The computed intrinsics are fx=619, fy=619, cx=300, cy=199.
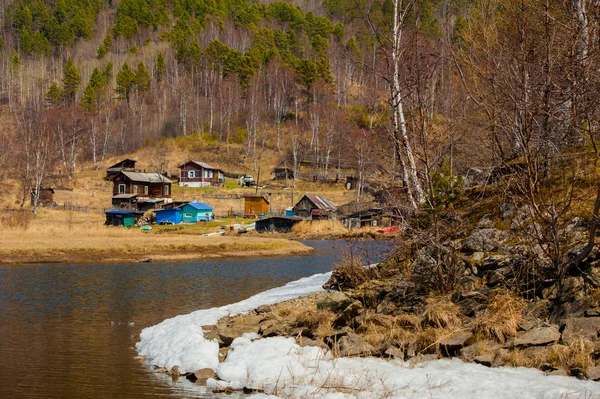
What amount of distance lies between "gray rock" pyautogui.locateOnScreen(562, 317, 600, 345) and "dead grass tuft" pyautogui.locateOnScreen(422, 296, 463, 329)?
1967 millimetres

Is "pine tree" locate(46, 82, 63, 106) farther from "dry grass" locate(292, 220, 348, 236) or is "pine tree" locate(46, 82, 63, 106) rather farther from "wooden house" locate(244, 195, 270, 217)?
"dry grass" locate(292, 220, 348, 236)

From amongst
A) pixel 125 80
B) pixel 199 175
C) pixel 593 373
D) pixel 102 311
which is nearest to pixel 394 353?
pixel 593 373

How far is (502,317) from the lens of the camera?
36.8 ft

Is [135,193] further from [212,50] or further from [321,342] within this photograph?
[321,342]

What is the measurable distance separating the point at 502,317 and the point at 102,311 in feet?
46.6

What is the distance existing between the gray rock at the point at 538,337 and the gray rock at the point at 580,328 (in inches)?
6.6

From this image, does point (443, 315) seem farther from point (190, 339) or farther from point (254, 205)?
point (254, 205)

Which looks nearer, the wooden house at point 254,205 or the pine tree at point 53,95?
the wooden house at point 254,205

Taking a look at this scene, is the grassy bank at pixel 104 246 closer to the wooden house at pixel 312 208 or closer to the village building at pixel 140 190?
the wooden house at pixel 312 208

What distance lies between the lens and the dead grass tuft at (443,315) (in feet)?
38.7

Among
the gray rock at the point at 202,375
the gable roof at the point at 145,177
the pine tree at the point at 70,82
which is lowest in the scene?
the gray rock at the point at 202,375

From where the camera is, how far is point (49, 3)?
183000 millimetres

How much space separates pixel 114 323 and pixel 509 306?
11.9 meters

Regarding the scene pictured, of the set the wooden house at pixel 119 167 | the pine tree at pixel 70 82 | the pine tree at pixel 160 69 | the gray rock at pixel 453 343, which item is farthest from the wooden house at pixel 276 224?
the pine tree at pixel 70 82
